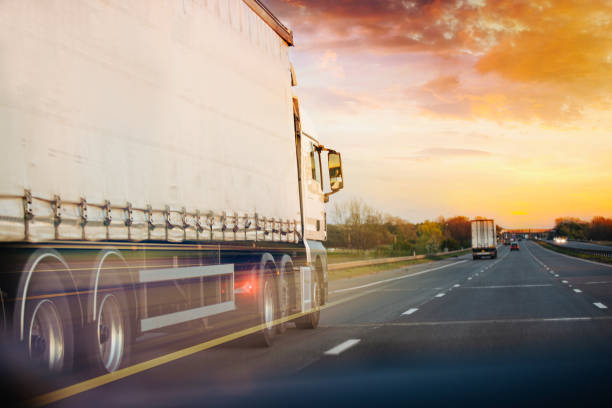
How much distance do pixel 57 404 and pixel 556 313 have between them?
10505 millimetres

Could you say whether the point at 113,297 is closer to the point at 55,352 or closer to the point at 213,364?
the point at 55,352

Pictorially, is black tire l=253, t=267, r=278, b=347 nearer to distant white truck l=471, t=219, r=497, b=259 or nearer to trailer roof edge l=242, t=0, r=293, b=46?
trailer roof edge l=242, t=0, r=293, b=46

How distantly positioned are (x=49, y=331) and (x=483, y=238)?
67011 millimetres

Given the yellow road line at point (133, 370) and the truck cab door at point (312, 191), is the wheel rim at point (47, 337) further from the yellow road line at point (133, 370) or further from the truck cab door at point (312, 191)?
the truck cab door at point (312, 191)

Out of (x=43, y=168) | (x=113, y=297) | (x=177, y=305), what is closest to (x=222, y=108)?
(x=177, y=305)

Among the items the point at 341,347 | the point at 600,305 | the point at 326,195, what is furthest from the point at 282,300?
the point at 600,305

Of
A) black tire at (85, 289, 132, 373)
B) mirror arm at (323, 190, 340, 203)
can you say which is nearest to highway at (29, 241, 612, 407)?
black tire at (85, 289, 132, 373)

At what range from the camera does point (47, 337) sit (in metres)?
5.66

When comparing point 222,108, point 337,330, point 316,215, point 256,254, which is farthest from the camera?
point 316,215

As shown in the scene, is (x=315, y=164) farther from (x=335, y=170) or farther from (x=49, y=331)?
(x=49, y=331)

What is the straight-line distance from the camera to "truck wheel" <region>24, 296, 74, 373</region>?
539cm

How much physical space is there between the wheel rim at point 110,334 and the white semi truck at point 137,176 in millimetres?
13

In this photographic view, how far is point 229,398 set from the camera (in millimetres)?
6336

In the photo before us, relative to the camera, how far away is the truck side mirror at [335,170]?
14.8 metres
